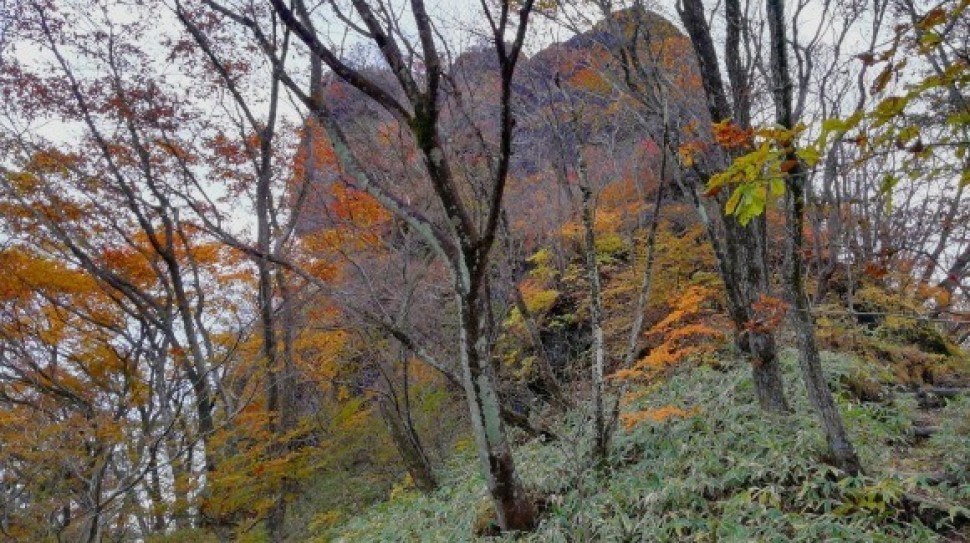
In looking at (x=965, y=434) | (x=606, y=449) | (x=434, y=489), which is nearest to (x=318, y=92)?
(x=606, y=449)

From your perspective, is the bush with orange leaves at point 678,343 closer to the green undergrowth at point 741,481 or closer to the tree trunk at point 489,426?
the green undergrowth at point 741,481

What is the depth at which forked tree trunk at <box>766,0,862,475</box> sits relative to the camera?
3.47 m

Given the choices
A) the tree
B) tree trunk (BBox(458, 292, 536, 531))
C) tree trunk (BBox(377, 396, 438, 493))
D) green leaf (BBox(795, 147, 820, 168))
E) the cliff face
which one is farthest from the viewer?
tree trunk (BBox(377, 396, 438, 493))

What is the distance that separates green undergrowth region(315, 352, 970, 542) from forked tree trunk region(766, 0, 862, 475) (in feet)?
0.80

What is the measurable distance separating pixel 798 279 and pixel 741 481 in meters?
1.74

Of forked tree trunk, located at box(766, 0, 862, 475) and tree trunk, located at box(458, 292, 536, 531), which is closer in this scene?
forked tree trunk, located at box(766, 0, 862, 475)

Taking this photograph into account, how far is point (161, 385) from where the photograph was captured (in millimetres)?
4922

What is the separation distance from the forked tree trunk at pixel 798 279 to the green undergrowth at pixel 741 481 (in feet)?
0.80

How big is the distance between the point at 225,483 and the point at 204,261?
5406 millimetres

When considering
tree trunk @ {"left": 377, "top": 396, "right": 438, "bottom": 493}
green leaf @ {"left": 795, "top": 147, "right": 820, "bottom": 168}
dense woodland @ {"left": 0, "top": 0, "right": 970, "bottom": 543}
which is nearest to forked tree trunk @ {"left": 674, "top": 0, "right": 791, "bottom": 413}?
dense woodland @ {"left": 0, "top": 0, "right": 970, "bottom": 543}

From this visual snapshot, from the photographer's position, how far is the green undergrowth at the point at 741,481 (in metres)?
3.69

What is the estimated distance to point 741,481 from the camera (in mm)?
4398

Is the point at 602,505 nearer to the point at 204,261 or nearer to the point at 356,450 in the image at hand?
the point at 356,450

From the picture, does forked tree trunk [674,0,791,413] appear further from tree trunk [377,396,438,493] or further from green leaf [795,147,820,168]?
tree trunk [377,396,438,493]
